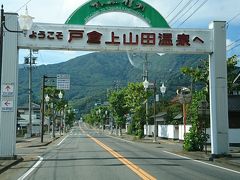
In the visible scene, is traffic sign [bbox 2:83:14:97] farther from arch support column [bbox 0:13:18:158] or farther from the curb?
the curb

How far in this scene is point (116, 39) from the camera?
920 inches

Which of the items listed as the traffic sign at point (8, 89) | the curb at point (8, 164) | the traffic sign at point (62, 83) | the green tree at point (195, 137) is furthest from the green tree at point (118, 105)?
the curb at point (8, 164)

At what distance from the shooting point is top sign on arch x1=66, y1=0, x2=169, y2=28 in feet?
78.0

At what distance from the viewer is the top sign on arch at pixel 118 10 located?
2377cm

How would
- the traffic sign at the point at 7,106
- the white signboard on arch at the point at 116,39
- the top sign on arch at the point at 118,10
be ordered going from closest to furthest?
1. the traffic sign at the point at 7,106
2. the white signboard on arch at the point at 116,39
3. the top sign on arch at the point at 118,10

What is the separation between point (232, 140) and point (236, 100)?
3674 millimetres

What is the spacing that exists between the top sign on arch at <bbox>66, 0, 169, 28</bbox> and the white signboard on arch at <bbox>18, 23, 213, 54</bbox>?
85 centimetres

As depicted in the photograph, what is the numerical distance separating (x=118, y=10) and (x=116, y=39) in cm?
202

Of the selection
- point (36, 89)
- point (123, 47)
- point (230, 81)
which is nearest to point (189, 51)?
point (123, 47)

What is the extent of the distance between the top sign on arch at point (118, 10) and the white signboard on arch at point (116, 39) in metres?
0.85

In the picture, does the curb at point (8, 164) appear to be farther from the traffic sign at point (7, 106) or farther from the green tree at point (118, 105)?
the green tree at point (118, 105)

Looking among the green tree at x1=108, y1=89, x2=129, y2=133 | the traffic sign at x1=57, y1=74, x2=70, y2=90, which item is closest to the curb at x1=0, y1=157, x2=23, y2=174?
the traffic sign at x1=57, y1=74, x2=70, y2=90

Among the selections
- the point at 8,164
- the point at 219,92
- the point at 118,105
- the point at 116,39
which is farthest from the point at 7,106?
the point at 118,105

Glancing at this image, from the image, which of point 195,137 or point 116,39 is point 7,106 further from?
point 195,137
